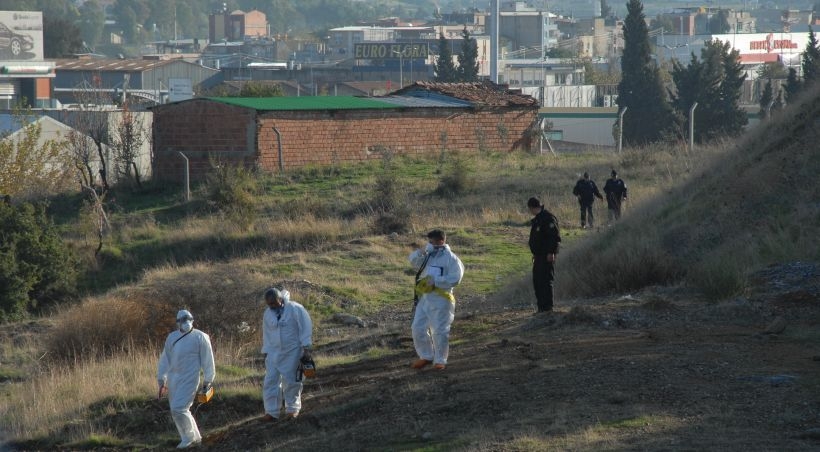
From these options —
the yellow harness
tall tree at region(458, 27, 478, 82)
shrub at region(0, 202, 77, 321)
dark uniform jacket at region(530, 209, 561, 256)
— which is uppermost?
tall tree at region(458, 27, 478, 82)

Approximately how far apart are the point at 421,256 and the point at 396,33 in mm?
139463

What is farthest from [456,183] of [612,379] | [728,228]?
[612,379]

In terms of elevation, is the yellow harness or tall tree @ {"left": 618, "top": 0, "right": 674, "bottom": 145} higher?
tall tree @ {"left": 618, "top": 0, "right": 674, "bottom": 145}

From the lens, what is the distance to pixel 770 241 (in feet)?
56.1

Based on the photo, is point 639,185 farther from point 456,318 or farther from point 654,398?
point 654,398

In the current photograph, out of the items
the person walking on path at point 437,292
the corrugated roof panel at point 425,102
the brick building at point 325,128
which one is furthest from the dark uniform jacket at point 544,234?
the corrugated roof panel at point 425,102

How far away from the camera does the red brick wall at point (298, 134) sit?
37.1 m

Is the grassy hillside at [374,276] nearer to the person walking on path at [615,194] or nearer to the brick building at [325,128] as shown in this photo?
the person walking on path at [615,194]

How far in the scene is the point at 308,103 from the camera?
132ft

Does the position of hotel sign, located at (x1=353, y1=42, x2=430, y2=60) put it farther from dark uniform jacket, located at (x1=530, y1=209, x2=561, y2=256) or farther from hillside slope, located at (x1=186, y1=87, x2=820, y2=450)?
dark uniform jacket, located at (x1=530, y1=209, x2=561, y2=256)

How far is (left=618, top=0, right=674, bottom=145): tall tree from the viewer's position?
210ft

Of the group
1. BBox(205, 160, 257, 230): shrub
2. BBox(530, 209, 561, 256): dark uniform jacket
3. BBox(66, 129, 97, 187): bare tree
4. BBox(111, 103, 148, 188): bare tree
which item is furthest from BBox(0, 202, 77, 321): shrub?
BBox(530, 209, 561, 256): dark uniform jacket

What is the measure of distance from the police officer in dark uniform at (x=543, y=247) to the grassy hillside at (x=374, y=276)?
0.58 meters

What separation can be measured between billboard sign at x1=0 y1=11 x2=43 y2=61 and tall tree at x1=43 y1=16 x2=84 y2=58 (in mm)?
23938
